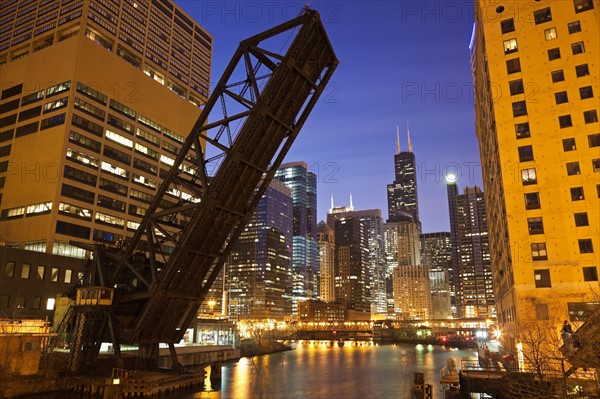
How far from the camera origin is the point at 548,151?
40469 millimetres

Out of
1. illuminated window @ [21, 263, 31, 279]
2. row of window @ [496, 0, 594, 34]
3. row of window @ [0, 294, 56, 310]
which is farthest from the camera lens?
illuminated window @ [21, 263, 31, 279]

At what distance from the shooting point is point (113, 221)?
3221 inches

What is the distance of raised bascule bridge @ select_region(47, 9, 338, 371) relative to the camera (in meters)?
32.0

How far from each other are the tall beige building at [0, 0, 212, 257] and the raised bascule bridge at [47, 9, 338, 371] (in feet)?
101

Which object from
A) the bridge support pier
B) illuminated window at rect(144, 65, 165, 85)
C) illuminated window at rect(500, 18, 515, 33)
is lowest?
the bridge support pier

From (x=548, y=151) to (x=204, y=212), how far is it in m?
29.2

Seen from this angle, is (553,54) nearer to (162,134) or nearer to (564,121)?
(564,121)

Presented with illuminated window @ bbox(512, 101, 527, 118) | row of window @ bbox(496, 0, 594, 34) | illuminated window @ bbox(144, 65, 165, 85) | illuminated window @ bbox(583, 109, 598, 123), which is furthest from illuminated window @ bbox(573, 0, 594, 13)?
illuminated window @ bbox(144, 65, 165, 85)

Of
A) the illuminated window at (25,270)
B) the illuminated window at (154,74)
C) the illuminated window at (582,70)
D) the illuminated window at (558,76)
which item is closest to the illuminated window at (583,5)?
the illuminated window at (582,70)

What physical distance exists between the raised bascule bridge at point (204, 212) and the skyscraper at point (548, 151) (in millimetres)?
19118

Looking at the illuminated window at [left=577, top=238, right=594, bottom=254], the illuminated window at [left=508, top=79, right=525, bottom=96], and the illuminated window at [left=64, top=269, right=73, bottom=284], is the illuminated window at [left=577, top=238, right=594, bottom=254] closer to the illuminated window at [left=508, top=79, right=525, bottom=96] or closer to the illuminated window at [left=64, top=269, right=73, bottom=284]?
the illuminated window at [left=508, top=79, right=525, bottom=96]

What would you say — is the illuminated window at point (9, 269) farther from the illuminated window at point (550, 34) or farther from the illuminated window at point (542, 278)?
the illuminated window at point (550, 34)

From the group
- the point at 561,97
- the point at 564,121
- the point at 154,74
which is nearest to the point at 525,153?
the point at 564,121

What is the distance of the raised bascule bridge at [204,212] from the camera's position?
105 feet
